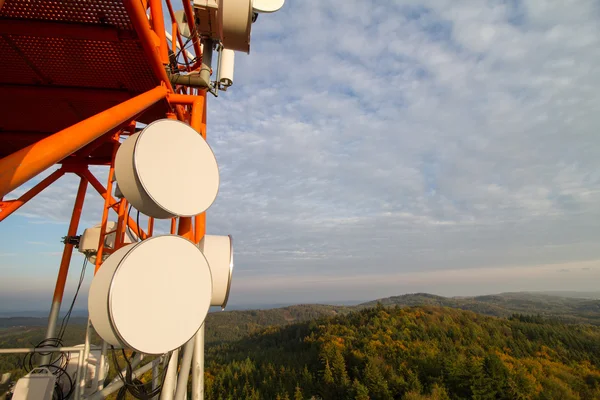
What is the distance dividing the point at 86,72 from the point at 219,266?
3047mm

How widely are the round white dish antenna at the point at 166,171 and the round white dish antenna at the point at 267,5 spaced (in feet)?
8.01

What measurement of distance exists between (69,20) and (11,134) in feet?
15.2

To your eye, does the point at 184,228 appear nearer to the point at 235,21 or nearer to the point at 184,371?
the point at 184,371

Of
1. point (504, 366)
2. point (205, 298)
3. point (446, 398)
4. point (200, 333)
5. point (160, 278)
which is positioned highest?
point (160, 278)

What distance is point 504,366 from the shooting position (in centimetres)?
3453

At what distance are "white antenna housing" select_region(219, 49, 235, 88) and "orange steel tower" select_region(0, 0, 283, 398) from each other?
10.1 inches

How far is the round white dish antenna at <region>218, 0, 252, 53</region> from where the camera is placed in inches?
145

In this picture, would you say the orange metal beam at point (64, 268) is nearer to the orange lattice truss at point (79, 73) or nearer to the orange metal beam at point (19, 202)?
the orange metal beam at point (19, 202)

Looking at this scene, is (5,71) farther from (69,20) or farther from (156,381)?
(156,381)

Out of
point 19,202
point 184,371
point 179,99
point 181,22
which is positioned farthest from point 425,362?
point 179,99

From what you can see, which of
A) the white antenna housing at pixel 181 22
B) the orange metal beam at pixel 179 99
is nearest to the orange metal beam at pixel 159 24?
the orange metal beam at pixel 179 99

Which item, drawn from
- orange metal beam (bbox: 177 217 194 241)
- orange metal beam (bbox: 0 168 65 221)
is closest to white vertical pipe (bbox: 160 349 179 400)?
orange metal beam (bbox: 177 217 194 241)

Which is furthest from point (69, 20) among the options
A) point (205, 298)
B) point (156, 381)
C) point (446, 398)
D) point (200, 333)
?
point (446, 398)

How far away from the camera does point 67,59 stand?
3.57 meters
